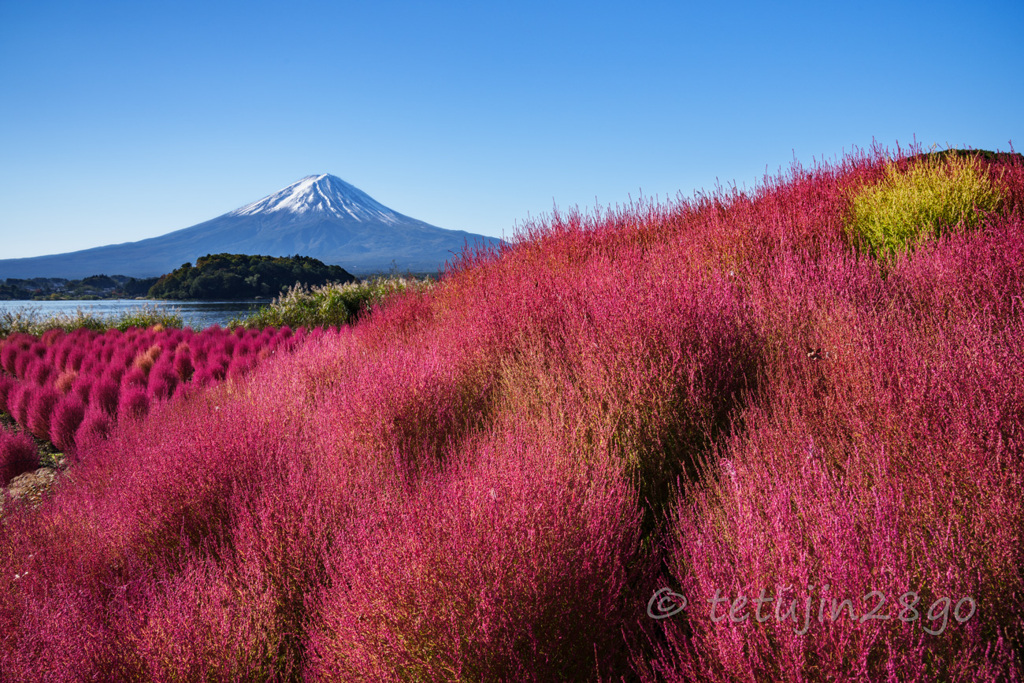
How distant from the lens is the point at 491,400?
12.1 feet

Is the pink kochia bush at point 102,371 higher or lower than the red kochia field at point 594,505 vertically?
higher

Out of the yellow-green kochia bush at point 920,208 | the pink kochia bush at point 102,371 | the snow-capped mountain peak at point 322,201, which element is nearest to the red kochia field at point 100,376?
the pink kochia bush at point 102,371

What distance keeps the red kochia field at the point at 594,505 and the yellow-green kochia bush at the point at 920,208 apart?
1.28 meters

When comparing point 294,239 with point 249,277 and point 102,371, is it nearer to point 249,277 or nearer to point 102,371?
point 249,277

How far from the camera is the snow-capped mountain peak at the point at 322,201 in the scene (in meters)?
133

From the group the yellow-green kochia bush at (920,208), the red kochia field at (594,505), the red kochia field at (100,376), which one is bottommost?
the red kochia field at (594,505)

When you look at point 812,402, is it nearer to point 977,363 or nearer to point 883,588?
point 977,363

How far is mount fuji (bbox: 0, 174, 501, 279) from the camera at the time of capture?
4663 inches

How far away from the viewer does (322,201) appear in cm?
14038

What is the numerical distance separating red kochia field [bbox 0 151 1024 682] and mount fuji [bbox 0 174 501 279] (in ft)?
370

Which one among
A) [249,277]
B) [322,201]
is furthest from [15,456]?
[322,201]

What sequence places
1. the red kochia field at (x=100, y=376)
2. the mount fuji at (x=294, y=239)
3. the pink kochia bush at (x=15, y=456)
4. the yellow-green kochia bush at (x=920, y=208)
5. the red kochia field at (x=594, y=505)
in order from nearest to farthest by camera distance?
the red kochia field at (x=594, y=505) < the pink kochia bush at (x=15, y=456) < the red kochia field at (x=100, y=376) < the yellow-green kochia bush at (x=920, y=208) < the mount fuji at (x=294, y=239)

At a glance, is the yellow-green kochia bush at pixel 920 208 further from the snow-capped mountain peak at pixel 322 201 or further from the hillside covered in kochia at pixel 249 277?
the snow-capped mountain peak at pixel 322 201

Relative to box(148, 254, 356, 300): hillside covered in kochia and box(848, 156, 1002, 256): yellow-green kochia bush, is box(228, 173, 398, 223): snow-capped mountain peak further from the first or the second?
box(848, 156, 1002, 256): yellow-green kochia bush
